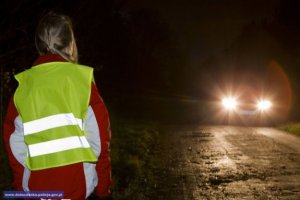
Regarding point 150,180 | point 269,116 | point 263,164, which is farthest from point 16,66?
point 269,116

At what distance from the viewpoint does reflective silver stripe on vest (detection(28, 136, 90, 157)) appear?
9.82ft

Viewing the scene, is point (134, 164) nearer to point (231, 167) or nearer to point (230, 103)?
point (231, 167)

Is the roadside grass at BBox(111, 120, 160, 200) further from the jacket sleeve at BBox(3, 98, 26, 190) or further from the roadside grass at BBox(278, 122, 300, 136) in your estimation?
the jacket sleeve at BBox(3, 98, 26, 190)

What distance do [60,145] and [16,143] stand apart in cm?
33

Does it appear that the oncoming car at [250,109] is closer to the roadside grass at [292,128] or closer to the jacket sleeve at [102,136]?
the roadside grass at [292,128]

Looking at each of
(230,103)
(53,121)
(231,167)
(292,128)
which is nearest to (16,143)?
(53,121)

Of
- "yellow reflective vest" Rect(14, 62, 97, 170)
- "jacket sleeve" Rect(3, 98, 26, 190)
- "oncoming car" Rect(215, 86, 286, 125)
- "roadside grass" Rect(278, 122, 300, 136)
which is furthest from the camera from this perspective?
"oncoming car" Rect(215, 86, 286, 125)

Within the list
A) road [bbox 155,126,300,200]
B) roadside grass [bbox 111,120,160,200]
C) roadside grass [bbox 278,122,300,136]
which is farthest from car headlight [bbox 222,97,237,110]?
road [bbox 155,126,300,200]

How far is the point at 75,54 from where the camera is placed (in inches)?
129

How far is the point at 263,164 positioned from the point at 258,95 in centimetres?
1506

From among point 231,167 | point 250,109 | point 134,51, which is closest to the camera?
point 231,167

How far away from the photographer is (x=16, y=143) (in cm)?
315

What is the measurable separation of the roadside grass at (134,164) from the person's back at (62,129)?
5498mm

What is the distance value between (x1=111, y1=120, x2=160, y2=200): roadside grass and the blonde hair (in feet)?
18.3
